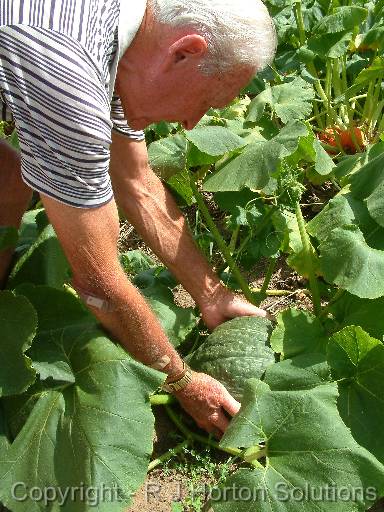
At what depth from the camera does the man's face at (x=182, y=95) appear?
2549 mm

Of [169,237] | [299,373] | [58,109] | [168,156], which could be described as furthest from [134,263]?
[58,109]

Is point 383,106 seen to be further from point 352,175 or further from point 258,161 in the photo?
point 258,161

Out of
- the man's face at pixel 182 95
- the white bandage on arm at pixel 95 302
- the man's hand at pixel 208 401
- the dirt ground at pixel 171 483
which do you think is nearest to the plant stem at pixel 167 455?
the dirt ground at pixel 171 483

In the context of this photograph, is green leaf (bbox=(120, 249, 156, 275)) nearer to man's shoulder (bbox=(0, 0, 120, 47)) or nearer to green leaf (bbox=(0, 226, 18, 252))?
green leaf (bbox=(0, 226, 18, 252))

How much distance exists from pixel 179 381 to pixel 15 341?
2.10 feet

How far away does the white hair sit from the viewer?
2.40m

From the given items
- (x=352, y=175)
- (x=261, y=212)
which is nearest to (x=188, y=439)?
(x=261, y=212)

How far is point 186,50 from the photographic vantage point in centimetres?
244

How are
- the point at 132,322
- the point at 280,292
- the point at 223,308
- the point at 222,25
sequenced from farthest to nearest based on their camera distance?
the point at 280,292 → the point at 223,308 → the point at 132,322 → the point at 222,25

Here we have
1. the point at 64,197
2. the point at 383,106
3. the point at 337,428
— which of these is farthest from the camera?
the point at 383,106

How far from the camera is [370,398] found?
117 inches

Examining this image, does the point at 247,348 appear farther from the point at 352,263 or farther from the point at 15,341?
the point at 15,341

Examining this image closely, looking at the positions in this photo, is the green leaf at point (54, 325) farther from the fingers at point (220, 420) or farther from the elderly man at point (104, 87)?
the fingers at point (220, 420)

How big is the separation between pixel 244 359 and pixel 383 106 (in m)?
2.55
